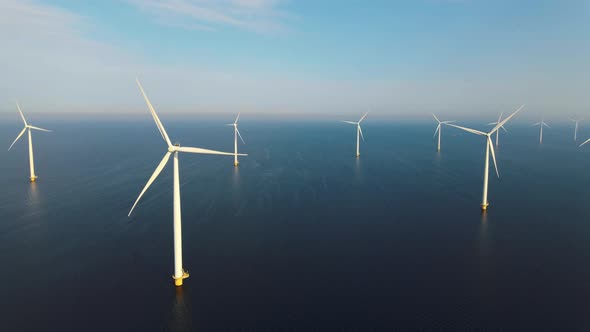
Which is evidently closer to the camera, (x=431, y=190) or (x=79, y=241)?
(x=79, y=241)

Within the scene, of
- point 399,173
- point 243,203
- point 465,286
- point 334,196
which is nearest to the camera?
point 465,286

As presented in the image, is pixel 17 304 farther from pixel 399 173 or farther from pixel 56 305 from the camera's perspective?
pixel 399 173

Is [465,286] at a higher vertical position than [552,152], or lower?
lower

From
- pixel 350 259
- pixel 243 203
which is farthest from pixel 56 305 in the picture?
pixel 243 203

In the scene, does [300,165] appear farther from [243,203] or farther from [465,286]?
[465,286]

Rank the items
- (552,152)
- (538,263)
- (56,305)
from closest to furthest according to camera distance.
Answer: (56,305), (538,263), (552,152)

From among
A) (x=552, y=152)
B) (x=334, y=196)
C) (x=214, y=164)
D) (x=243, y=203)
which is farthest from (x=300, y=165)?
(x=552, y=152)
